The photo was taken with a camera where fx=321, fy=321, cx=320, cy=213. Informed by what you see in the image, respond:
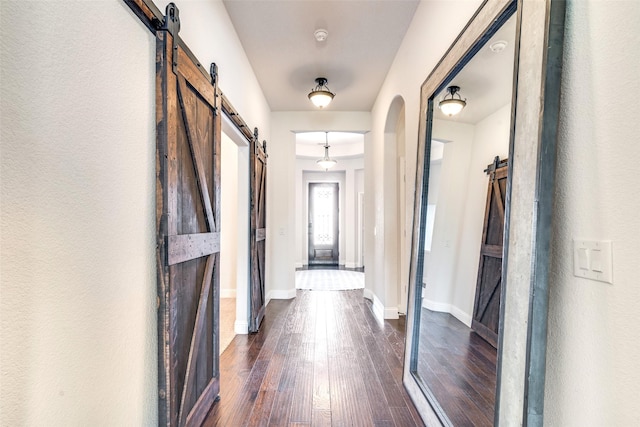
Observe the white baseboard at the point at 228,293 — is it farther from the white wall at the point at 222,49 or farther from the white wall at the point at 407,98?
the white wall at the point at 222,49

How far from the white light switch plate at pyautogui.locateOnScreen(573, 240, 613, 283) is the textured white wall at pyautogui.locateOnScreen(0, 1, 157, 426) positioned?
61.0 inches

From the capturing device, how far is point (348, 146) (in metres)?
8.64

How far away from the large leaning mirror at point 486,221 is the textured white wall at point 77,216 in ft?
4.78

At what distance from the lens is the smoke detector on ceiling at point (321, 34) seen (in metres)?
2.97

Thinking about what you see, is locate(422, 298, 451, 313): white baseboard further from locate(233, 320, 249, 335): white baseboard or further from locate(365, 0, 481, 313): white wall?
locate(233, 320, 249, 335): white baseboard

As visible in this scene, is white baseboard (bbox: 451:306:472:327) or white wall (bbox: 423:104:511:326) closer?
white wall (bbox: 423:104:511:326)

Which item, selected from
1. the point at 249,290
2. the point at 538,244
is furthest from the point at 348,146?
the point at 538,244

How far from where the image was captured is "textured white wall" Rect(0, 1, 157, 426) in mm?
803

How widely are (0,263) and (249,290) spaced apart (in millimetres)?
2937

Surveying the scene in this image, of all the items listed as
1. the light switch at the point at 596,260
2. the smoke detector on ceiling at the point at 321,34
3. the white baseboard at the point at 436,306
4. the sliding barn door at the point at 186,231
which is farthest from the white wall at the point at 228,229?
the light switch at the point at 596,260

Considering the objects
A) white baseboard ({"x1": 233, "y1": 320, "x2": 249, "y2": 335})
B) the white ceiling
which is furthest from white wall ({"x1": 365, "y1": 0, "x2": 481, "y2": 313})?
white baseboard ({"x1": 233, "y1": 320, "x2": 249, "y2": 335})

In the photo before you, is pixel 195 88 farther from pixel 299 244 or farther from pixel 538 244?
pixel 299 244

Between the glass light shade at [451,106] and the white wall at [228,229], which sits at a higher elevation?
the glass light shade at [451,106]

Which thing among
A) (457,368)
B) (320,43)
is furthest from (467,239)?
(320,43)
